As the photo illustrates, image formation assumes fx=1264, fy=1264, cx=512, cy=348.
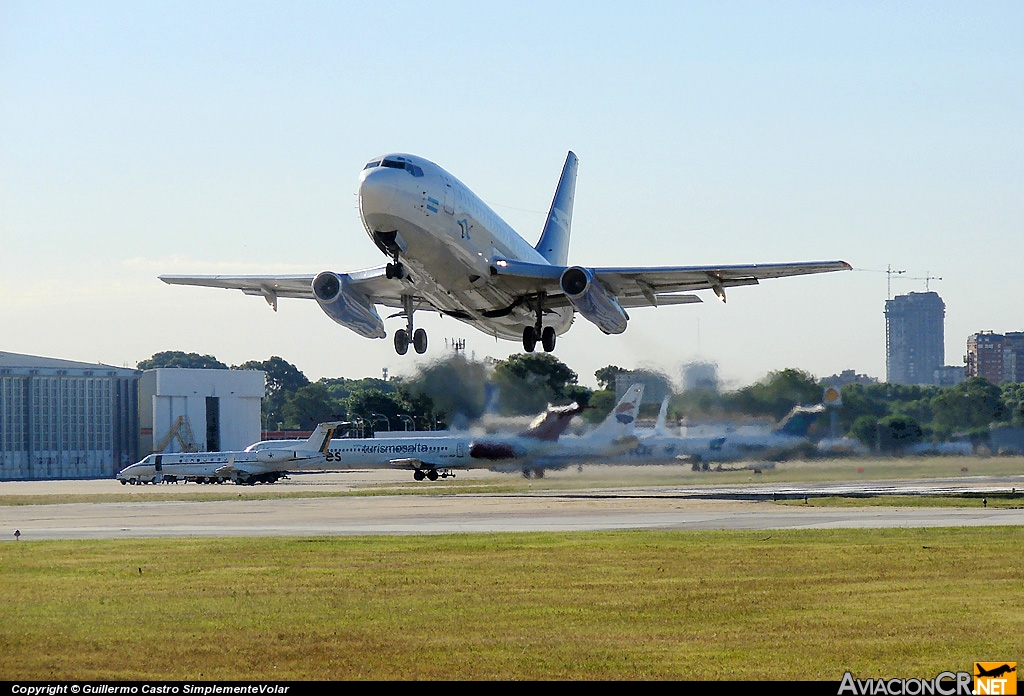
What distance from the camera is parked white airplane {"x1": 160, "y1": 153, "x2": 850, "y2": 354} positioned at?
3184 centimetres

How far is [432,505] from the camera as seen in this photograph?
53.2 metres

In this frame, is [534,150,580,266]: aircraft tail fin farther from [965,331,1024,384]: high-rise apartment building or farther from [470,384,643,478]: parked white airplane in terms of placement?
[965,331,1024,384]: high-rise apartment building

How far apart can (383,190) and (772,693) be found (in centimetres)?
2008

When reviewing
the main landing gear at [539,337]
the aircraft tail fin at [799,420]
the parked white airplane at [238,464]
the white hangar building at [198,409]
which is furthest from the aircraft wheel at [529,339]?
the white hangar building at [198,409]

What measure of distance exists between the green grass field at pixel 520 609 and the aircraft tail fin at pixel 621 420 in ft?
87.7

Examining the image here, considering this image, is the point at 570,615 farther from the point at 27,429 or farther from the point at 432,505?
the point at 27,429

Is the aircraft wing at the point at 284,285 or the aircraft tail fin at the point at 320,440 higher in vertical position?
the aircraft wing at the point at 284,285

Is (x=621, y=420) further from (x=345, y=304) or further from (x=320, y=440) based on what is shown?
(x=320, y=440)

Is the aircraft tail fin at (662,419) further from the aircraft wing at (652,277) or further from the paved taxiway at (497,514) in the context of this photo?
the aircraft wing at (652,277)

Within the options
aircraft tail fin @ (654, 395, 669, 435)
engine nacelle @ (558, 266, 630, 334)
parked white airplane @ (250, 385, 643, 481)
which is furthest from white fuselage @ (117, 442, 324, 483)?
engine nacelle @ (558, 266, 630, 334)

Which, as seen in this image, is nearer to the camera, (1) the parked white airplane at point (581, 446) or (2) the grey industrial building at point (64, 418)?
(1) the parked white airplane at point (581, 446)

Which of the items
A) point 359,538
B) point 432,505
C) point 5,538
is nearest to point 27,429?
point 432,505

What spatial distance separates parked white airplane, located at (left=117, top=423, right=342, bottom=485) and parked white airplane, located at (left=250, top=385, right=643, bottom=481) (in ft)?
5.59

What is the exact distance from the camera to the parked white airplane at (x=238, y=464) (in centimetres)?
9062
